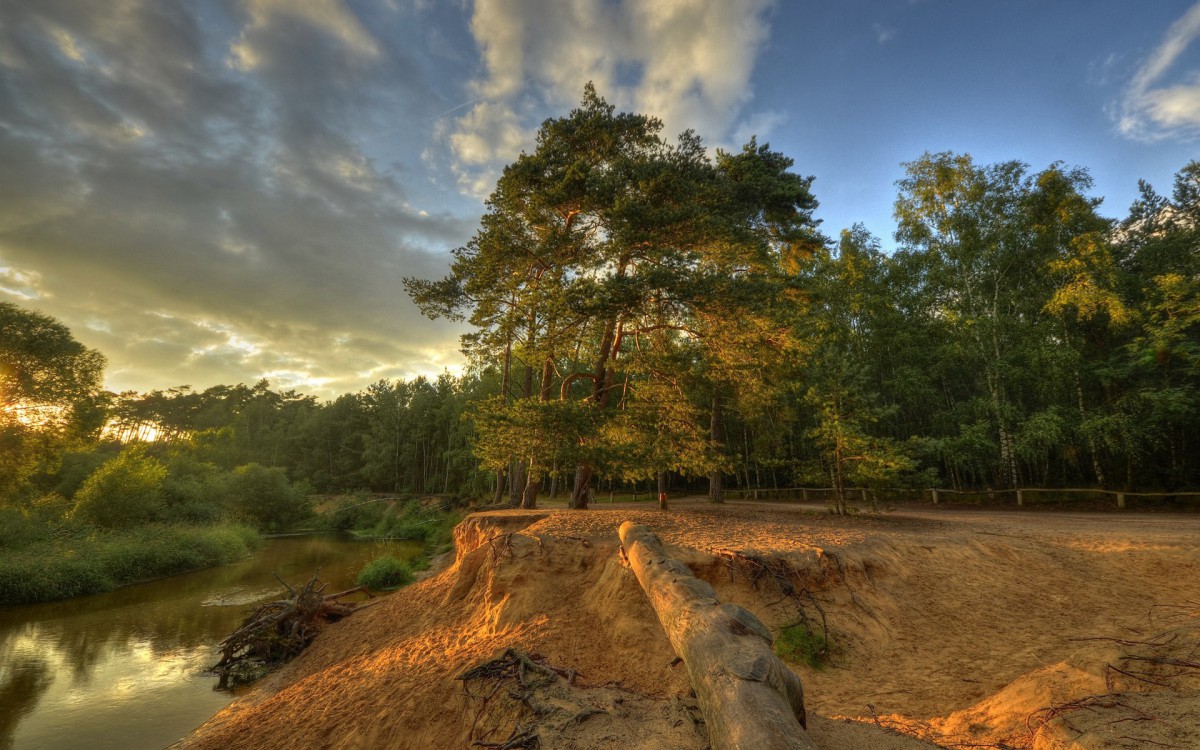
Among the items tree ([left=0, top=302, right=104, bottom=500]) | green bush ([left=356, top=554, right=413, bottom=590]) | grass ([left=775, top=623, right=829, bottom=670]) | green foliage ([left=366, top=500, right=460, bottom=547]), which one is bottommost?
green foliage ([left=366, top=500, right=460, bottom=547])

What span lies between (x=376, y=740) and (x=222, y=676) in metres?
7.85

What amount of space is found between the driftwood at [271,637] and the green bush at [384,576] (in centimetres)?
483

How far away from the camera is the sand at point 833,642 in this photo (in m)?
3.64

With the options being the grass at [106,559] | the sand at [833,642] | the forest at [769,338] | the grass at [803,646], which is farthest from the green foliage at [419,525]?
the grass at [803,646]

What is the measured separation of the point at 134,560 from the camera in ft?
65.9

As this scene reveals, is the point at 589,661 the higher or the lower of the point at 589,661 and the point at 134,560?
the higher

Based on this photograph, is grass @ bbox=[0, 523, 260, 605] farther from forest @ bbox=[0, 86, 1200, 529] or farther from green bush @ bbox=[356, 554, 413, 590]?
green bush @ bbox=[356, 554, 413, 590]

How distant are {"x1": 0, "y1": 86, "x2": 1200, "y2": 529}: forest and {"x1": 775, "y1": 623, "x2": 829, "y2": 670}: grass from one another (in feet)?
17.8

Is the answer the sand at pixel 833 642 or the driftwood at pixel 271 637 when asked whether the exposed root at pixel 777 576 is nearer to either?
the sand at pixel 833 642

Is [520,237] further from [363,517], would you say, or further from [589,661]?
[363,517]

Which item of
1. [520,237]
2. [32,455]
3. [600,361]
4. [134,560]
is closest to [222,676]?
[600,361]

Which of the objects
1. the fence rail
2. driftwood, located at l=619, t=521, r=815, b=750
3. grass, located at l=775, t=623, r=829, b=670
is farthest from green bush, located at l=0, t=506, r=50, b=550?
the fence rail

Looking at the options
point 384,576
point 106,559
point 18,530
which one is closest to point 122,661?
point 384,576

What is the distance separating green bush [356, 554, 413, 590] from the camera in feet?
54.2
